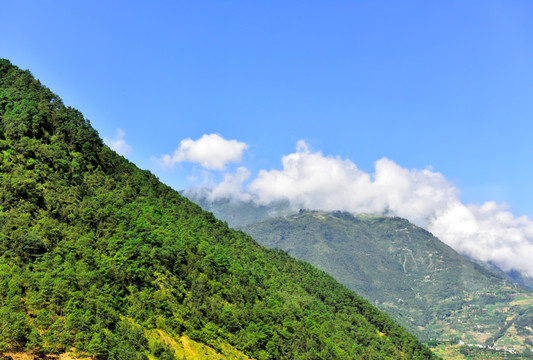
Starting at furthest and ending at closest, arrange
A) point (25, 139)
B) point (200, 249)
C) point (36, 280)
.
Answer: point (200, 249) < point (25, 139) < point (36, 280)

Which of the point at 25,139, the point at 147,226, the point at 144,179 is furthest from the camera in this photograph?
the point at 144,179

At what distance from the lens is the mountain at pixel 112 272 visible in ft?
223

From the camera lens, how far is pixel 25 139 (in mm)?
103125

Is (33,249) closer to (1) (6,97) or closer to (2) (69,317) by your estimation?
(2) (69,317)

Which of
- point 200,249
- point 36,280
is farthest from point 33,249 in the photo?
point 200,249

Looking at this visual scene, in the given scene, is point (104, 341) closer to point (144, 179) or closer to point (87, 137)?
point (87, 137)

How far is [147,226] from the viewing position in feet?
367

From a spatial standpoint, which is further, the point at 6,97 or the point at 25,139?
the point at 6,97

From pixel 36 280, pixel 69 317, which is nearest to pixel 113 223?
pixel 36 280

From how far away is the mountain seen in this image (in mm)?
68000

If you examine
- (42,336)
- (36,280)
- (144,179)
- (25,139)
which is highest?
(144,179)

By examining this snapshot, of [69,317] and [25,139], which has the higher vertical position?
[25,139]

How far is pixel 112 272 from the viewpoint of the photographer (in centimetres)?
8594

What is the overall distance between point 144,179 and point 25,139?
5976cm
